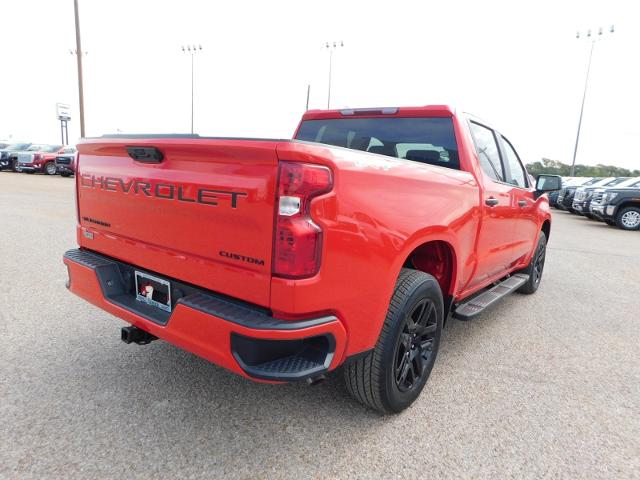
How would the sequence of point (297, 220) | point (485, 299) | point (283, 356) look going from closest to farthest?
point (297, 220) < point (283, 356) < point (485, 299)

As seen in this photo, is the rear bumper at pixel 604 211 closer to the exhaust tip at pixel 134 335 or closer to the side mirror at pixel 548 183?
the side mirror at pixel 548 183

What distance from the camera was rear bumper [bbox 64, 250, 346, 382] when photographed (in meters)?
1.79

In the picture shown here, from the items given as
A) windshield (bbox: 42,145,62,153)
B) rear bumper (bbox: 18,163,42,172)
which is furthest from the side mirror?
windshield (bbox: 42,145,62,153)

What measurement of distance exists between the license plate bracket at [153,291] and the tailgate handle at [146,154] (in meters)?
0.61

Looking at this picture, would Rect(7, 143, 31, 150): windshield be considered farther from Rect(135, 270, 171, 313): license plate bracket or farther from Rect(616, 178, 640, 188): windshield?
Rect(616, 178, 640, 188): windshield

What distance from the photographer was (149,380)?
2.75 m

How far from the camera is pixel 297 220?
1.75 meters

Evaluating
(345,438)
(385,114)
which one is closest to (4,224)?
(385,114)

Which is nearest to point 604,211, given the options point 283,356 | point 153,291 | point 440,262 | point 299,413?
point 440,262

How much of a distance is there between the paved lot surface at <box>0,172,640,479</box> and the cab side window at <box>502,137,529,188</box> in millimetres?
1459

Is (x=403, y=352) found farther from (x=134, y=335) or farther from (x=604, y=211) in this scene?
(x=604, y=211)

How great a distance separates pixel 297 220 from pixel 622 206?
15.2 metres

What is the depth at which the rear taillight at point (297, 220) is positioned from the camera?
68.6 inches

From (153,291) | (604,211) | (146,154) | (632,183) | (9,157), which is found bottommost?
(604,211)
